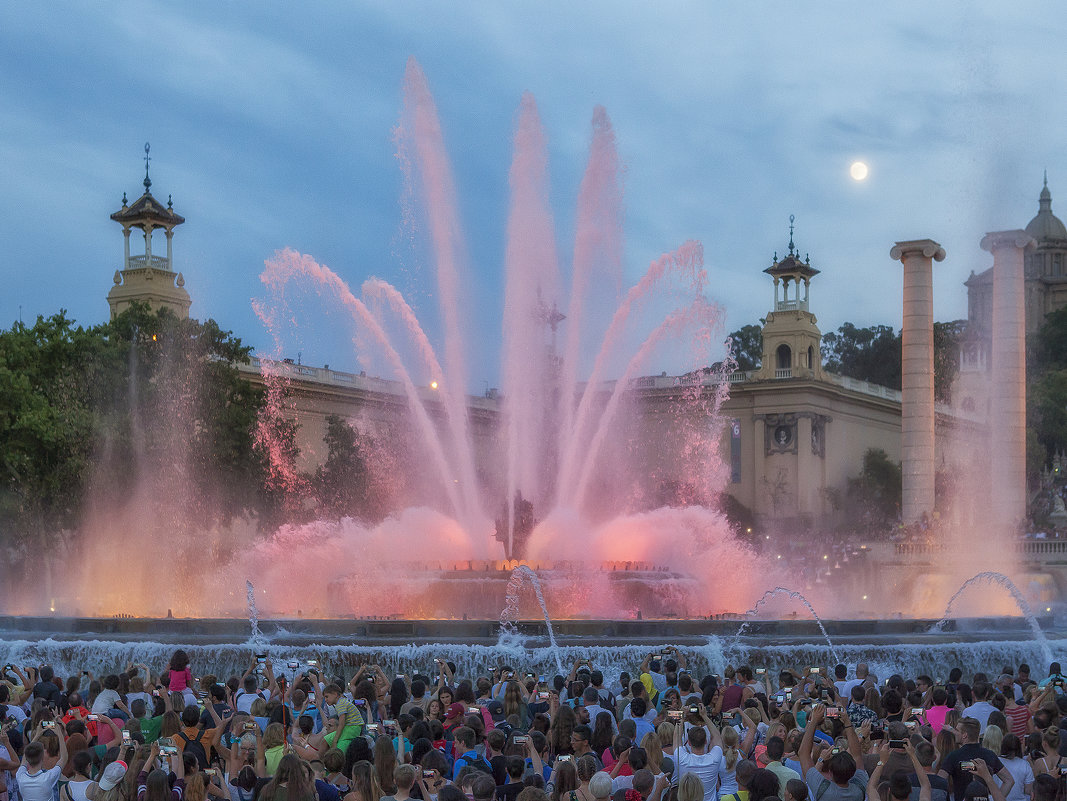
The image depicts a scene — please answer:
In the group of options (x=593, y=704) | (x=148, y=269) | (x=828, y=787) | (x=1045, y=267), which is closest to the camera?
(x=828, y=787)

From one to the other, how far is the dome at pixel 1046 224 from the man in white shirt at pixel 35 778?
116905mm

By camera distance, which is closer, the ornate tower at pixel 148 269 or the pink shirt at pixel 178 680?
the pink shirt at pixel 178 680

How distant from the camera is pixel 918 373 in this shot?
140 feet

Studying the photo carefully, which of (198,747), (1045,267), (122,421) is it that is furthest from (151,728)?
(1045,267)

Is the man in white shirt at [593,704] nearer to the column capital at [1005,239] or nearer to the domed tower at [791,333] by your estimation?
the column capital at [1005,239]

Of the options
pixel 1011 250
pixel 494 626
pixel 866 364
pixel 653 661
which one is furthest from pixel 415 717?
pixel 866 364

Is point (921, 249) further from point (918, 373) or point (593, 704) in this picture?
point (593, 704)

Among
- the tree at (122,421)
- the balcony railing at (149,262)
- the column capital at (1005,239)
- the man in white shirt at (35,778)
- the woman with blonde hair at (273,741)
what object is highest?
the balcony railing at (149,262)

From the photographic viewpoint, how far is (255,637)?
2161cm

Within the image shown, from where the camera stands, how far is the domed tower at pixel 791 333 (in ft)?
278

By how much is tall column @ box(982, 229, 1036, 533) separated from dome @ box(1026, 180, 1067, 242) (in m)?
81.6

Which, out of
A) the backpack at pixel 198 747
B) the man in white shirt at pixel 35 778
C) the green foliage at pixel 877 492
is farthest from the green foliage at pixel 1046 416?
the man in white shirt at pixel 35 778

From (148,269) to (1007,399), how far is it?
113 ft

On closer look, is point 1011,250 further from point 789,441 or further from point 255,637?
point 789,441
